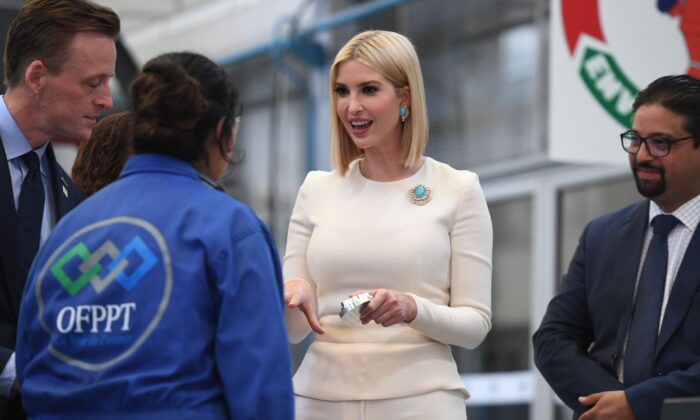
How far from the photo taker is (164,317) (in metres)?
2.18

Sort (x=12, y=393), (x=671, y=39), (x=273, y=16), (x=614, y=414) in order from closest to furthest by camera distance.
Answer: (x=12, y=393), (x=614, y=414), (x=671, y=39), (x=273, y=16)

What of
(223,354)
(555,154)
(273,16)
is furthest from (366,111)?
(273,16)

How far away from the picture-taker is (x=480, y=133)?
6910 mm

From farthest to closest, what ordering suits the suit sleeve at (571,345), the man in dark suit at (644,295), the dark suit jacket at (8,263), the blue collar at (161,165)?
the suit sleeve at (571,345), the man in dark suit at (644,295), the dark suit jacket at (8,263), the blue collar at (161,165)

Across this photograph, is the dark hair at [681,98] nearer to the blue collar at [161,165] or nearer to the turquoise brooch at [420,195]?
the turquoise brooch at [420,195]

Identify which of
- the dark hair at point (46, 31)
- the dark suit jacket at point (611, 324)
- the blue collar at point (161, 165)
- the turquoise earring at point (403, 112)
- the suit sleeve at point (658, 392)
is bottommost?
the suit sleeve at point (658, 392)

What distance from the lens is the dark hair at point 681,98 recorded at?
309cm

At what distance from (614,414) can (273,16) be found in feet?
17.9

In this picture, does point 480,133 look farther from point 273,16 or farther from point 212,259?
point 212,259

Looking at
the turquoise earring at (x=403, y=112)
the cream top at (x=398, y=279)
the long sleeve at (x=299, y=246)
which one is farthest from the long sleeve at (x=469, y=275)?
the long sleeve at (x=299, y=246)

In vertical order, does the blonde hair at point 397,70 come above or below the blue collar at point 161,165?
above

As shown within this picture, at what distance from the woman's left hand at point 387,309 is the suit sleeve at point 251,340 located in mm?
503

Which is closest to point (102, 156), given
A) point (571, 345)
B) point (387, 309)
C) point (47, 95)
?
point (47, 95)

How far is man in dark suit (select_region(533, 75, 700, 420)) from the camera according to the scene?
2.95m
